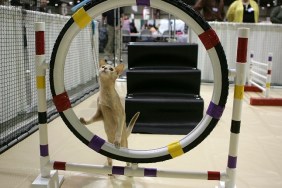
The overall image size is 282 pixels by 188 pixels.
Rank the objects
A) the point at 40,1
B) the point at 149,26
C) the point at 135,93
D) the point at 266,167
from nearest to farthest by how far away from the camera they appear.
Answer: the point at 266,167 < the point at 135,93 < the point at 40,1 < the point at 149,26

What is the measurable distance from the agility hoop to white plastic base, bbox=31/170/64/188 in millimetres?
303

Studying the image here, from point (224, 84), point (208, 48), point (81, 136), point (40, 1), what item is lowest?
point (81, 136)

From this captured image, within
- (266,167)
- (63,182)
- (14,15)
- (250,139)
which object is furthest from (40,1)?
(266,167)

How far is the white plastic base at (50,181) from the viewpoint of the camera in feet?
4.68

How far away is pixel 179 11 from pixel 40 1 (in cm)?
247

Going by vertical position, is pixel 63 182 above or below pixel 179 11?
below

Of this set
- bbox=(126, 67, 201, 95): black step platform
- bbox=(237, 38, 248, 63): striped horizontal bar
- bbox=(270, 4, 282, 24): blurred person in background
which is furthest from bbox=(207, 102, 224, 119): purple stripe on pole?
bbox=(270, 4, 282, 24): blurred person in background

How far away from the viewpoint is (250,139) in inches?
90.7

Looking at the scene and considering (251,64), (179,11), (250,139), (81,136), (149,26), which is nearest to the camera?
(179,11)

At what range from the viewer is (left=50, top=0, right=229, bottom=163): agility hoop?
120cm

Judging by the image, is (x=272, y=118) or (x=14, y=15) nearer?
(x=14, y=15)

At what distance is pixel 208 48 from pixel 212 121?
0.31 meters

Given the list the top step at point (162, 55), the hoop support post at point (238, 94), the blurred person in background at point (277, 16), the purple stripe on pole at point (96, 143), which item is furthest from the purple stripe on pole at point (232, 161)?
the blurred person in background at point (277, 16)

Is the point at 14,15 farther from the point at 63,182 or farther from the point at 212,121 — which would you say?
the point at 212,121
